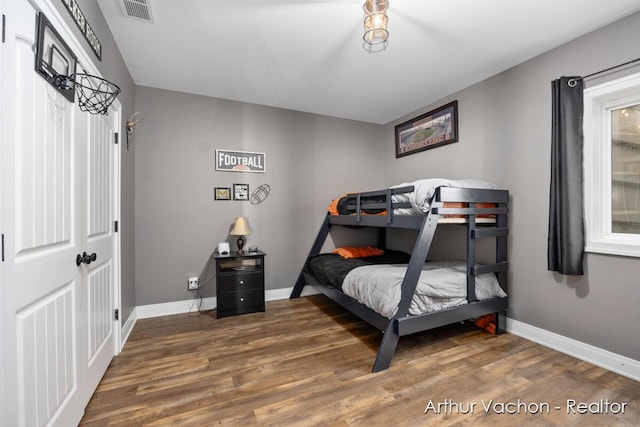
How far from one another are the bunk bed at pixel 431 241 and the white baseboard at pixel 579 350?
16cm

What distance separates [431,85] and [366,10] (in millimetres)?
1584

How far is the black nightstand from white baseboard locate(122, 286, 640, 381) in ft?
1.19

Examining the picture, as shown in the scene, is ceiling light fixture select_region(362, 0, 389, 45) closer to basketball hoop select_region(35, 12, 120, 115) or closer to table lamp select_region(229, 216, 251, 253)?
basketball hoop select_region(35, 12, 120, 115)

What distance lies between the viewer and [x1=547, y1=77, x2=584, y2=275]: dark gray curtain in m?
2.00

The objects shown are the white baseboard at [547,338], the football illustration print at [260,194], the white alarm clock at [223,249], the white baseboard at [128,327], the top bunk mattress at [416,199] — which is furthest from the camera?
the football illustration print at [260,194]

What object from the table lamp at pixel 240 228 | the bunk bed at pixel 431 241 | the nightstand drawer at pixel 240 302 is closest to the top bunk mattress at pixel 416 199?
the bunk bed at pixel 431 241

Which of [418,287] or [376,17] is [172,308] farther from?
[376,17]

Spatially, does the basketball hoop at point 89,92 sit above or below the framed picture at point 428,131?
below

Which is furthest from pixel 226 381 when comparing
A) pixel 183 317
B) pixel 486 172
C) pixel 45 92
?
pixel 486 172

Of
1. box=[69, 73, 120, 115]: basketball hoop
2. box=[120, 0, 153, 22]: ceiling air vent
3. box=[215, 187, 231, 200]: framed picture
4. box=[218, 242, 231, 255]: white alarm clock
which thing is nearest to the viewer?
box=[69, 73, 120, 115]: basketball hoop

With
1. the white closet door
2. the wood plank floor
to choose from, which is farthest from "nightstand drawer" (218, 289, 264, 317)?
the white closet door

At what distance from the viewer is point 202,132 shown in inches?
121

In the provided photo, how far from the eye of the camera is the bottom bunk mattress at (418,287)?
2031mm

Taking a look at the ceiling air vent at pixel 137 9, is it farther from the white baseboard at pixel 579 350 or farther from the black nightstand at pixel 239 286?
the white baseboard at pixel 579 350
